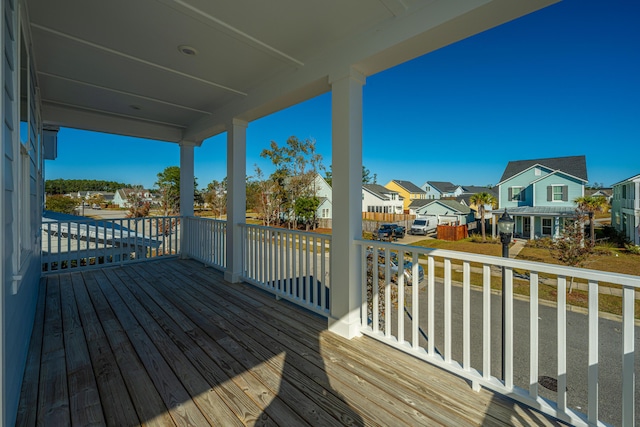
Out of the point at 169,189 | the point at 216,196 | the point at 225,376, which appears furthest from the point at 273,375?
the point at 169,189

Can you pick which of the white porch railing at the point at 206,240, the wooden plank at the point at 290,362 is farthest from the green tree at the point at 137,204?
the wooden plank at the point at 290,362

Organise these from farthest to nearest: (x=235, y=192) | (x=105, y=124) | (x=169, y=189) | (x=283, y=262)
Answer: (x=169, y=189) → (x=105, y=124) → (x=235, y=192) → (x=283, y=262)

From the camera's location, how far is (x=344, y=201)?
2.43 meters

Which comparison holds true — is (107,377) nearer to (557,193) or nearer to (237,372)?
(237,372)

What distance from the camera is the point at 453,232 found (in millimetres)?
14352

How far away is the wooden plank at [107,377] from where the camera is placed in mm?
1483

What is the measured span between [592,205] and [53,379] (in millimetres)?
8137

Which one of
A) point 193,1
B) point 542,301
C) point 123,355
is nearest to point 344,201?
point 193,1

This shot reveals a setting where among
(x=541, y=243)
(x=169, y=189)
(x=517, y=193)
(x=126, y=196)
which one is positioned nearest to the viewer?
(x=517, y=193)

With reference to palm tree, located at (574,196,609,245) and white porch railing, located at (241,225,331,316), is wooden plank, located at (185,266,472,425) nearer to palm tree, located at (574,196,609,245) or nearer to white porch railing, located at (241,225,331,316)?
white porch railing, located at (241,225,331,316)

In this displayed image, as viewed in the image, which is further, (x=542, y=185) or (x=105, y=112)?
(x=542, y=185)

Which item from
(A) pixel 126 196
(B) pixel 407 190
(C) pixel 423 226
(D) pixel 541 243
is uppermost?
(B) pixel 407 190

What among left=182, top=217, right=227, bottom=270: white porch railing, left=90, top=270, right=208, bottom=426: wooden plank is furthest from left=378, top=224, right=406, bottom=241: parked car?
left=90, top=270, right=208, bottom=426: wooden plank

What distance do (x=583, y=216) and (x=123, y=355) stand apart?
810 cm
